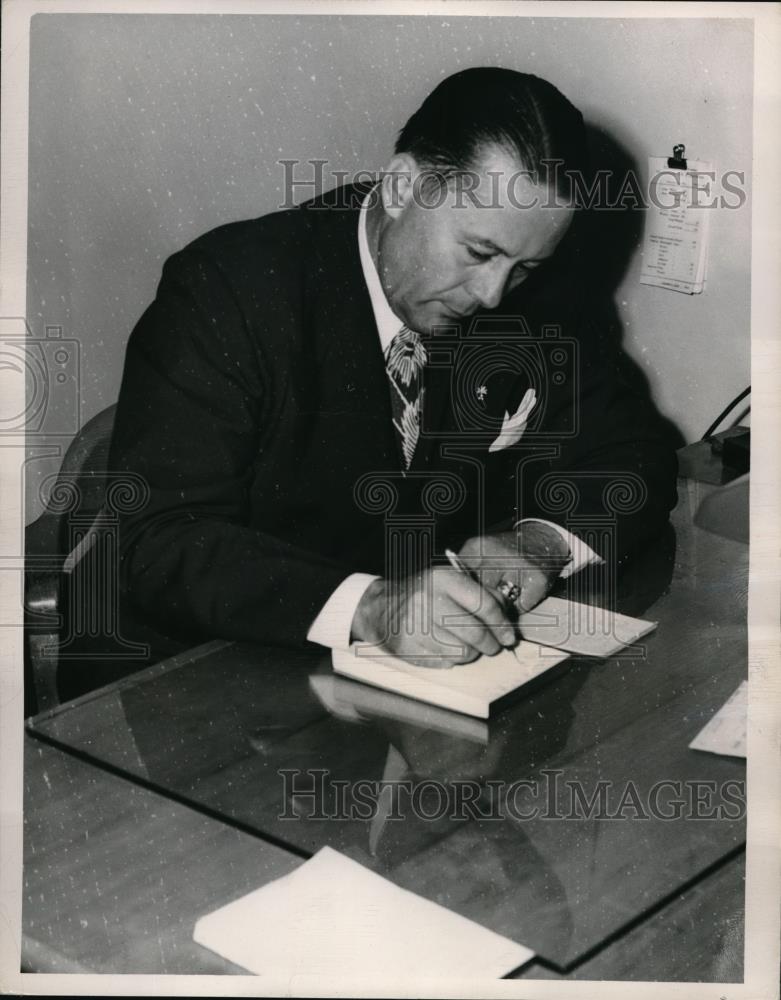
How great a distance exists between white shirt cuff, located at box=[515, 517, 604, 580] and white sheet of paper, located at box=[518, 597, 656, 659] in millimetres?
48

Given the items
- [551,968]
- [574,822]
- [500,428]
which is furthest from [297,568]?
[551,968]

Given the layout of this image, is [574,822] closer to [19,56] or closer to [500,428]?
[500,428]

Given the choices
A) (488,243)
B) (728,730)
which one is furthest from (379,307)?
(728,730)

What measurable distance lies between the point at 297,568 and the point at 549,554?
1.06ft

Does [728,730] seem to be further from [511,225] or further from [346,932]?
[511,225]

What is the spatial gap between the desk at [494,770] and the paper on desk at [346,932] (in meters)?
0.02

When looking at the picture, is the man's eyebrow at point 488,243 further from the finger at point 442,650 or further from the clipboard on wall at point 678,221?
the finger at point 442,650

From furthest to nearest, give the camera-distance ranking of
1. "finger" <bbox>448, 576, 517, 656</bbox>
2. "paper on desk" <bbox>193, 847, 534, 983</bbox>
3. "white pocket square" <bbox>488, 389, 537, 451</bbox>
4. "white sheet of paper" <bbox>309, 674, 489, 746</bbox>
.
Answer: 1. "white pocket square" <bbox>488, 389, 537, 451</bbox>
2. "finger" <bbox>448, 576, 517, 656</bbox>
3. "white sheet of paper" <bbox>309, 674, 489, 746</bbox>
4. "paper on desk" <bbox>193, 847, 534, 983</bbox>

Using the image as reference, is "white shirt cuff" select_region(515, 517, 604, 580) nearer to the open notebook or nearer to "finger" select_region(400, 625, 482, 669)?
the open notebook

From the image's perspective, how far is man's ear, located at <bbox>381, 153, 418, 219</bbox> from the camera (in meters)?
1.37

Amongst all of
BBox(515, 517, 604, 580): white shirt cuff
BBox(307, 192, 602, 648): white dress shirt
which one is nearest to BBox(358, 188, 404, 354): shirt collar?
BBox(307, 192, 602, 648): white dress shirt

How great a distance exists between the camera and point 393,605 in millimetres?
1348

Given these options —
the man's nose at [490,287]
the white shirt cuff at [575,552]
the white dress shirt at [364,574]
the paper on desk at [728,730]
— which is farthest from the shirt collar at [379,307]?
the paper on desk at [728,730]

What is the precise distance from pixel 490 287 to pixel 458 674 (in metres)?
0.49
